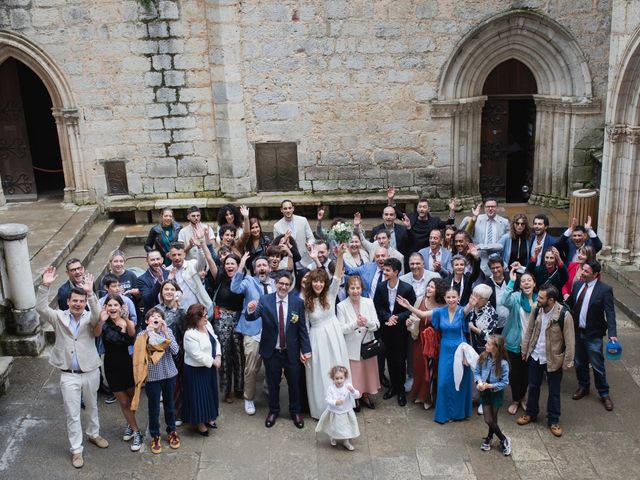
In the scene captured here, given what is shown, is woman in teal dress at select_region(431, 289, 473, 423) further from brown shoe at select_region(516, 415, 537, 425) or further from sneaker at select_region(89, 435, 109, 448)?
sneaker at select_region(89, 435, 109, 448)

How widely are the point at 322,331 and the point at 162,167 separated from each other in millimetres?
7138

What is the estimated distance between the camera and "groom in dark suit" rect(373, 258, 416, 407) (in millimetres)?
8586

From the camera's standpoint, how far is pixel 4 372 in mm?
9062

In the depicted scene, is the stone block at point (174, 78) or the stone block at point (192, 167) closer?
the stone block at point (174, 78)

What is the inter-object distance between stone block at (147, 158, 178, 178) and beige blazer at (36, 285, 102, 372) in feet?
22.5

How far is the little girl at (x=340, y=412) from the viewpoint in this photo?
25.1 ft

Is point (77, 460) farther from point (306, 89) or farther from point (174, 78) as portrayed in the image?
point (306, 89)

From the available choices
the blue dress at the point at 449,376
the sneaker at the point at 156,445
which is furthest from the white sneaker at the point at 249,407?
the blue dress at the point at 449,376

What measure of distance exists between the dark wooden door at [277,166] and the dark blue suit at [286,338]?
6451 mm

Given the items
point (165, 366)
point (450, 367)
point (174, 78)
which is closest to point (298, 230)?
point (450, 367)

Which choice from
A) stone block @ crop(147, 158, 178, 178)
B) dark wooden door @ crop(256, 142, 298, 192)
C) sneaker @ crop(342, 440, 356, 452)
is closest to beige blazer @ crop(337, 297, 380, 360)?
sneaker @ crop(342, 440, 356, 452)

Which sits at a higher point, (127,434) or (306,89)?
(306,89)

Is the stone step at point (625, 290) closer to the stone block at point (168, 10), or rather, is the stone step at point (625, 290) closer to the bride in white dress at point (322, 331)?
the bride in white dress at point (322, 331)

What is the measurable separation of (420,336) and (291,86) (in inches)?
262
